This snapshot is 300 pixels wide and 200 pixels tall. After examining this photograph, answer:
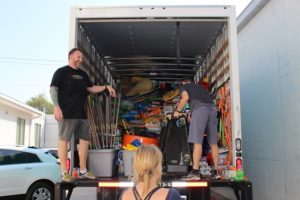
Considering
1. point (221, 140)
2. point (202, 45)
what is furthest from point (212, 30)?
point (221, 140)

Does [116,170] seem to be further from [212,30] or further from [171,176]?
[212,30]

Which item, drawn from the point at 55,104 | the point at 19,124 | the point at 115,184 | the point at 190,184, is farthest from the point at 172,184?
the point at 19,124

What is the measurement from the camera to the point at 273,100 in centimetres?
666

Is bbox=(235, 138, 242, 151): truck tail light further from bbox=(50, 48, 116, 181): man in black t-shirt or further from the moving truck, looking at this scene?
bbox=(50, 48, 116, 181): man in black t-shirt

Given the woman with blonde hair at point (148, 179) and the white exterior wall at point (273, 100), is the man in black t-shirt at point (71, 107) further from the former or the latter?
the white exterior wall at point (273, 100)

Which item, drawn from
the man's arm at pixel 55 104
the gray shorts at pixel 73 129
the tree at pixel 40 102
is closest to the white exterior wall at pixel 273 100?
the gray shorts at pixel 73 129

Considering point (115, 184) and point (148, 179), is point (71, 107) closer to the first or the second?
point (115, 184)

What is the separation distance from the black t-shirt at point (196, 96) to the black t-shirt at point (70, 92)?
50.7 inches

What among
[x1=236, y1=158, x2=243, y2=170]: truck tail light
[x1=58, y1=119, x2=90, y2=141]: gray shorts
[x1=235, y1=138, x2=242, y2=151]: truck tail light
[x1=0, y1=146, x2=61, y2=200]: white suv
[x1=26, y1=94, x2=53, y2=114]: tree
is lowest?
[x1=0, y1=146, x2=61, y2=200]: white suv

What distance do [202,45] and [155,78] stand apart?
5.92ft

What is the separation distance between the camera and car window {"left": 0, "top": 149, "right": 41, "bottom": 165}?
383 inches

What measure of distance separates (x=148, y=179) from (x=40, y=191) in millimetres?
7913

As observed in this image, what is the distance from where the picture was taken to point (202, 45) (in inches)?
279

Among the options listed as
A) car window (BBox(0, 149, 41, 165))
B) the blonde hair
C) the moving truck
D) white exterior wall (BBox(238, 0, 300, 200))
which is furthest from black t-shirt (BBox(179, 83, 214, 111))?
car window (BBox(0, 149, 41, 165))
